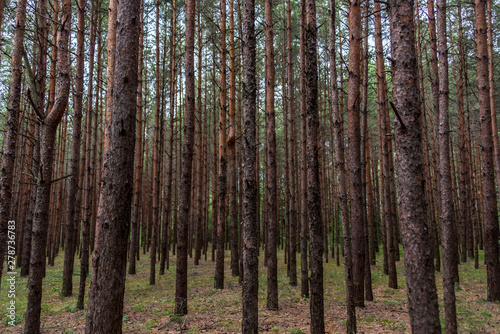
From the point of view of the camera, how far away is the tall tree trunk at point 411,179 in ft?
9.14

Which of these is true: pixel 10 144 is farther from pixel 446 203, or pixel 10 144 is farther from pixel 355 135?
pixel 446 203

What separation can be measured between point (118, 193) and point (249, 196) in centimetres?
219

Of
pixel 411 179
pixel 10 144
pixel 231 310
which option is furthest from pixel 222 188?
pixel 411 179

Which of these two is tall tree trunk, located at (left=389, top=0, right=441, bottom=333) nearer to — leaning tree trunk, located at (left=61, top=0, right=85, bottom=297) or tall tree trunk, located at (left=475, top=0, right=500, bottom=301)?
tall tree trunk, located at (left=475, top=0, right=500, bottom=301)

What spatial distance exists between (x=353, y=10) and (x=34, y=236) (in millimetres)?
7422

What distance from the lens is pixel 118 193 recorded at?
2.74 metres

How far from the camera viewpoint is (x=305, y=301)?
754cm

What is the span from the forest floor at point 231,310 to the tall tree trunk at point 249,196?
1484 millimetres

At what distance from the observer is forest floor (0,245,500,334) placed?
5781 millimetres

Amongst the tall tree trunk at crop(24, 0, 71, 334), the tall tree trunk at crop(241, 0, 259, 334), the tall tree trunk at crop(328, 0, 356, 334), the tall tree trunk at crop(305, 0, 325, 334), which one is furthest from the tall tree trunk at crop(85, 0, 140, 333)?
the tall tree trunk at crop(328, 0, 356, 334)

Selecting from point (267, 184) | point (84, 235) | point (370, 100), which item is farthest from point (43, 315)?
point (370, 100)

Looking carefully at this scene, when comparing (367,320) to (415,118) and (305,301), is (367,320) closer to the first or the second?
(305,301)

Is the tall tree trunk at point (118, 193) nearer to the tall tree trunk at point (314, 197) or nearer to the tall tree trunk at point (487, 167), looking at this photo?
the tall tree trunk at point (314, 197)

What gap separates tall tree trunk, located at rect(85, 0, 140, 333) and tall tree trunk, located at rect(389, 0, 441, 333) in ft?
8.52
